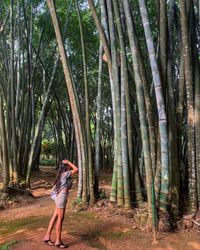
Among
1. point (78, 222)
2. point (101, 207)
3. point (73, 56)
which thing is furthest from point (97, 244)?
point (73, 56)

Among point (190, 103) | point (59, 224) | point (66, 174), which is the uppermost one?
point (190, 103)

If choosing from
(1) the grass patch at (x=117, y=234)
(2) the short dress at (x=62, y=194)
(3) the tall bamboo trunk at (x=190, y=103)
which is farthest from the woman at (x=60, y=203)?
(3) the tall bamboo trunk at (x=190, y=103)

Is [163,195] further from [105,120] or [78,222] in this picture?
[105,120]

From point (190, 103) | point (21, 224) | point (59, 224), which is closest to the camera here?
point (59, 224)

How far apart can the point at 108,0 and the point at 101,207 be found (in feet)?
10.7

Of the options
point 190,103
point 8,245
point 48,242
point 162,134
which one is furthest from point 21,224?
point 190,103

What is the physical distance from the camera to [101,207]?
5445 millimetres

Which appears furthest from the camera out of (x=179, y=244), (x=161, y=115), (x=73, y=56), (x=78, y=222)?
(x=73, y=56)

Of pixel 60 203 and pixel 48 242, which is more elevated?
pixel 60 203

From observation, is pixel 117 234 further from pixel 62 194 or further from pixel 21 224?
pixel 21 224

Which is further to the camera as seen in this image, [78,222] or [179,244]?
[78,222]

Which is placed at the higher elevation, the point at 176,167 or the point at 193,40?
the point at 193,40

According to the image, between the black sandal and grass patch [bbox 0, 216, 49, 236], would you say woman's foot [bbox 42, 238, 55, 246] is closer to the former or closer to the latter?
the black sandal

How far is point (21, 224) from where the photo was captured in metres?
4.93
